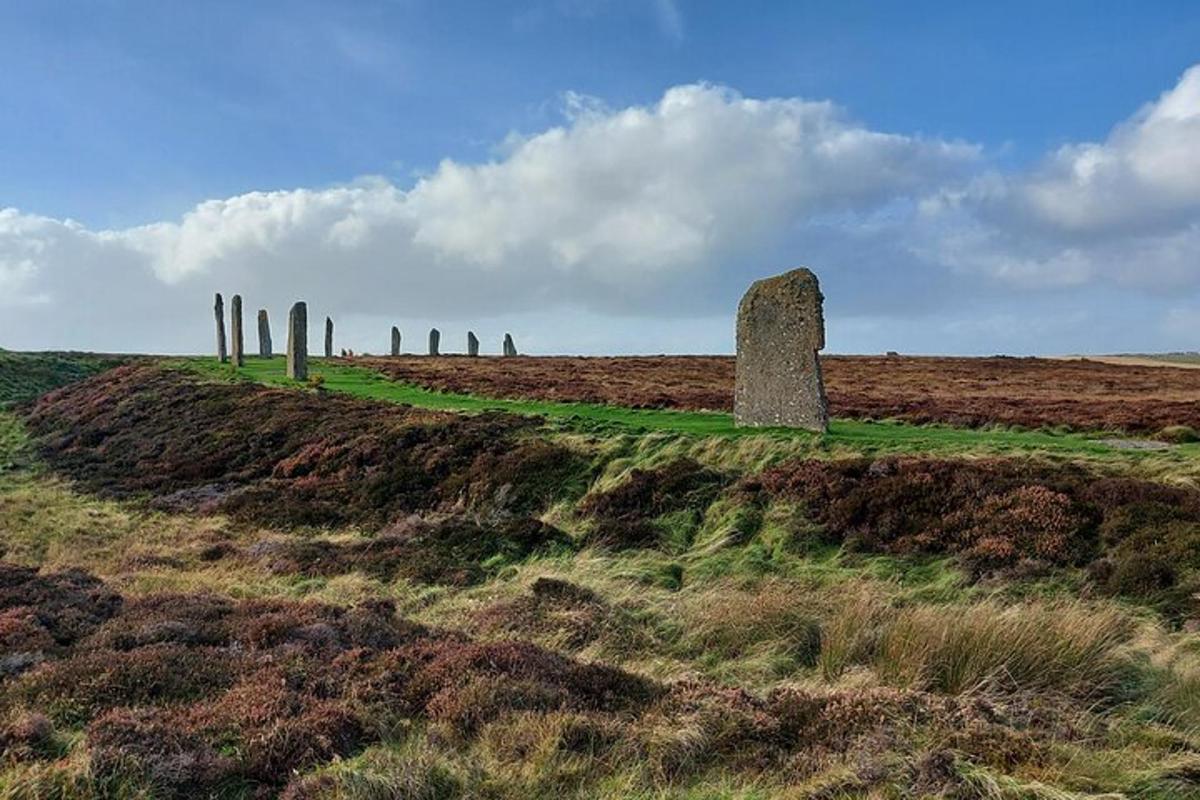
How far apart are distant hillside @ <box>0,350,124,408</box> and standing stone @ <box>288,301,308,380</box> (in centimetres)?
1578

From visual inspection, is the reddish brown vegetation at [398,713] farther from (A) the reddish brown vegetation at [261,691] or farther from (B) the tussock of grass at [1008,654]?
(B) the tussock of grass at [1008,654]

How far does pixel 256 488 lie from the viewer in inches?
845

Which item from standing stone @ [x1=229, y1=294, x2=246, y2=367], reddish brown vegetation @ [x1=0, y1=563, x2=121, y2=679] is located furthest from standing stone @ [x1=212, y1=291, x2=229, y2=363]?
reddish brown vegetation @ [x1=0, y1=563, x2=121, y2=679]

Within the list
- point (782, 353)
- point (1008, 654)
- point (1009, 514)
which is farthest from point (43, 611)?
point (782, 353)

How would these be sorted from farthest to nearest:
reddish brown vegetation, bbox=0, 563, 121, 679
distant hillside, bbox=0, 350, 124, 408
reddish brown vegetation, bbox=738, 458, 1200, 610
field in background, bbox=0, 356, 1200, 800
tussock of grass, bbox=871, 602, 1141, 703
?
distant hillside, bbox=0, 350, 124, 408
reddish brown vegetation, bbox=738, 458, 1200, 610
reddish brown vegetation, bbox=0, 563, 121, 679
tussock of grass, bbox=871, 602, 1141, 703
field in background, bbox=0, 356, 1200, 800

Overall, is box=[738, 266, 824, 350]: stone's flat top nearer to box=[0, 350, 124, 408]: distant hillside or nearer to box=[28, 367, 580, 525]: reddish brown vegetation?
box=[28, 367, 580, 525]: reddish brown vegetation

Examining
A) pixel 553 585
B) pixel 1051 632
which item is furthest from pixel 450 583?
pixel 1051 632

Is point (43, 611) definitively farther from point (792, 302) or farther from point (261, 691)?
point (792, 302)

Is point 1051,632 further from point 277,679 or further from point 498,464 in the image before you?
point 498,464

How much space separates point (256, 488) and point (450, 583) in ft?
34.3

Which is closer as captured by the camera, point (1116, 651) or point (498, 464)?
point (1116, 651)

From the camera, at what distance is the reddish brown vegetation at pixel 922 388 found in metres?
23.5

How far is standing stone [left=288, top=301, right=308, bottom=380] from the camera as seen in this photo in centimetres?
3712

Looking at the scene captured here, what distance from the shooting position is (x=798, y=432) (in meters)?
18.4
